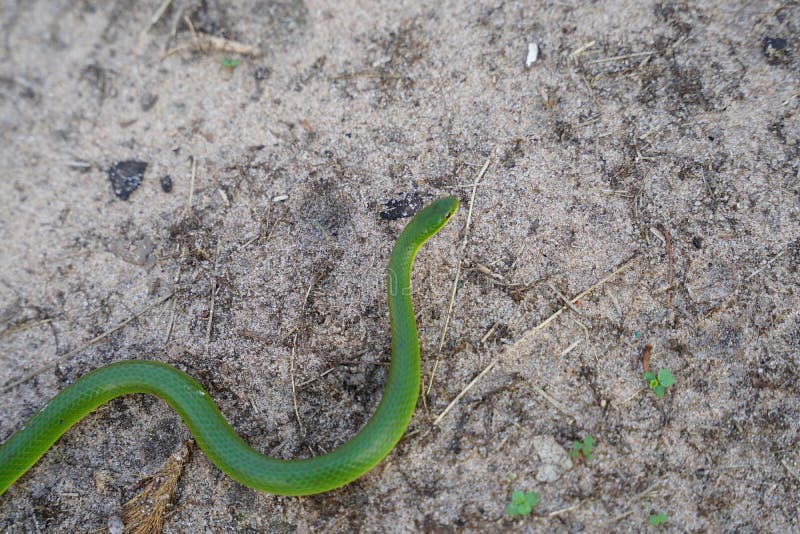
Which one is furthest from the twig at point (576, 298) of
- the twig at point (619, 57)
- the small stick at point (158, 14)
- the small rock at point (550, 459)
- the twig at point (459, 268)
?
the small stick at point (158, 14)

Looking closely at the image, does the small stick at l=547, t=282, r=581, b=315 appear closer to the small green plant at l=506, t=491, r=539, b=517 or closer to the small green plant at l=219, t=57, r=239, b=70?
the small green plant at l=506, t=491, r=539, b=517

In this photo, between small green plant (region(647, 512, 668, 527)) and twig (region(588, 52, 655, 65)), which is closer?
small green plant (region(647, 512, 668, 527))

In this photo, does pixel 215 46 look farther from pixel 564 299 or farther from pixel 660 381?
pixel 660 381

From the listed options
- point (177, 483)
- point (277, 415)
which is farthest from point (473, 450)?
point (177, 483)

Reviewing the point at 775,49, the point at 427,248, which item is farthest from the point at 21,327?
the point at 775,49

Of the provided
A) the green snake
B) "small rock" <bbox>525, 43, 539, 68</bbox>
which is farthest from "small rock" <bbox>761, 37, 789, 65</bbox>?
the green snake

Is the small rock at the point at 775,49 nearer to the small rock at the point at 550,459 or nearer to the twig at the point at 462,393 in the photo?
the twig at the point at 462,393

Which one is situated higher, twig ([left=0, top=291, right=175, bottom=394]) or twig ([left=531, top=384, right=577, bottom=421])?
twig ([left=0, top=291, right=175, bottom=394])
